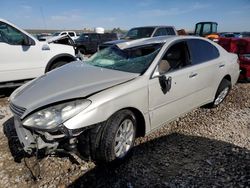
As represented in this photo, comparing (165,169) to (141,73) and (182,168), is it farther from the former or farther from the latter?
(141,73)

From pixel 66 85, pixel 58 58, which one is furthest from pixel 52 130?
pixel 58 58

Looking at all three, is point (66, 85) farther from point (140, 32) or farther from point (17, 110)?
point (140, 32)

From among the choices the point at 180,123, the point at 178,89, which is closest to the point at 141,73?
the point at 178,89

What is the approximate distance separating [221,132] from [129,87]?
1883 mm

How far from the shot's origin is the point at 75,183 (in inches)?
112

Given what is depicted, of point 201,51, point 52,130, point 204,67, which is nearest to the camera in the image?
point 52,130

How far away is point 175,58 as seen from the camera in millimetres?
3963

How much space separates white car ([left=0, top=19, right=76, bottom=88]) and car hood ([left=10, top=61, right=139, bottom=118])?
243cm

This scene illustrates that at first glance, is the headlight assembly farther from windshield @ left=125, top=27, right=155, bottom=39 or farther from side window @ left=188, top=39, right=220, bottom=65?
windshield @ left=125, top=27, right=155, bottom=39

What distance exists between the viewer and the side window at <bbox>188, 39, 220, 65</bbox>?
4184 mm

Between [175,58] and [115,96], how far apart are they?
1.51 m

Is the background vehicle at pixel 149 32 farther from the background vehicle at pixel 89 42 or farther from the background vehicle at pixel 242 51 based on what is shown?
the background vehicle at pixel 89 42

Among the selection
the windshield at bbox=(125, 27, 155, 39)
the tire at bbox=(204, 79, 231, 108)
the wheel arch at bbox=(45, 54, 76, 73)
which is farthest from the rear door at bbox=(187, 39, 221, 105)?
the windshield at bbox=(125, 27, 155, 39)

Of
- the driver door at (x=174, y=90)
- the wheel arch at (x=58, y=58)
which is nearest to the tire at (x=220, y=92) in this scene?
the driver door at (x=174, y=90)
